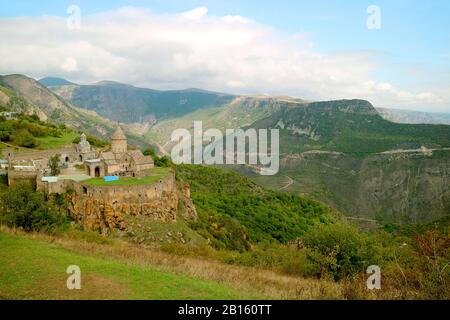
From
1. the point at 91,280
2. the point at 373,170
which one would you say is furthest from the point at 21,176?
the point at 373,170

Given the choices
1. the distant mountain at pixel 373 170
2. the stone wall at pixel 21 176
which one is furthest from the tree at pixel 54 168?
the distant mountain at pixel 373 170

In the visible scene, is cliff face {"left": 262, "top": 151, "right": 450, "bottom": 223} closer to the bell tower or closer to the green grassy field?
the bell tower

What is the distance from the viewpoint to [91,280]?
408 inches

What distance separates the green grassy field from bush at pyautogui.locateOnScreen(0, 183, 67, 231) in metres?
6.09

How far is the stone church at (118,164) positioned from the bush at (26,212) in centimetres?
1092

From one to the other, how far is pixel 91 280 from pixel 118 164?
22507 millimetres

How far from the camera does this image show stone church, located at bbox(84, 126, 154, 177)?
102ft

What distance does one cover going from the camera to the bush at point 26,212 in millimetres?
18531

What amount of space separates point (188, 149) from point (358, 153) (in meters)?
76.3

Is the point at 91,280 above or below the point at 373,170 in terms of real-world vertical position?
above

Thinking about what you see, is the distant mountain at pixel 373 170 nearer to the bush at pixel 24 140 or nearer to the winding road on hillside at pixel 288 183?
the winding road on hillside at pixel 288 183

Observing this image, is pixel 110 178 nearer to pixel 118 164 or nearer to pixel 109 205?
pixel 109 205
